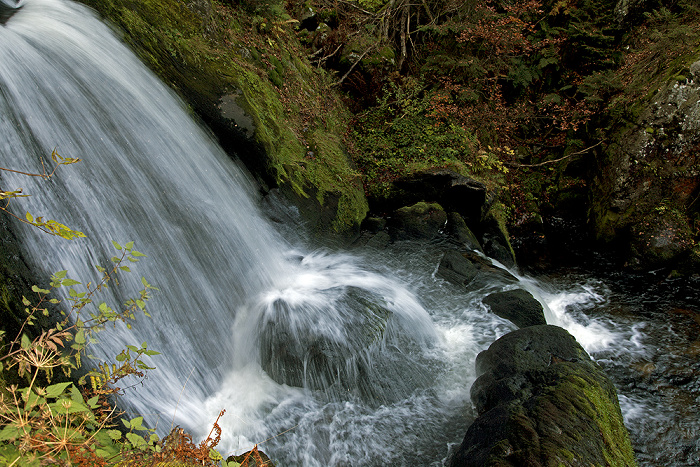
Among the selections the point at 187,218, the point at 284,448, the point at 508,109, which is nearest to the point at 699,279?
the point at 508,109

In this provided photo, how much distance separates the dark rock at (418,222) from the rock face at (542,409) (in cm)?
300

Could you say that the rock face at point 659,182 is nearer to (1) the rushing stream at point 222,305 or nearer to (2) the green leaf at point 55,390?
(1) the rushing stream at point 222,305

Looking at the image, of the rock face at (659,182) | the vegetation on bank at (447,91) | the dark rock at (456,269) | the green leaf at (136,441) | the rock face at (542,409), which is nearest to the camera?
the green leaf at (136,441)

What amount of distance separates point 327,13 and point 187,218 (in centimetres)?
770

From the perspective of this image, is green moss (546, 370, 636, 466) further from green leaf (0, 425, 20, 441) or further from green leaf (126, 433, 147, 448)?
green leaf (0, 425, 20, 441)

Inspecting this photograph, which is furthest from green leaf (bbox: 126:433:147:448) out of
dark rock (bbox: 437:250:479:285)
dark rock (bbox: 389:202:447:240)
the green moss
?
dark rock (bbox: 389:202:447:240)

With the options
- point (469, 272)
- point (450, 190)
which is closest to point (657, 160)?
point (450, 190)

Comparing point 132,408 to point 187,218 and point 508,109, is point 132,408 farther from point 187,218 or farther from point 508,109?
point 508,109

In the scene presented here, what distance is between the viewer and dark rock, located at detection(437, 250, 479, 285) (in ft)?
21.9

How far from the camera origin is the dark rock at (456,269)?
262 inches

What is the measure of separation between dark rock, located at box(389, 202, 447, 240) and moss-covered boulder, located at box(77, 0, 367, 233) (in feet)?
2.39

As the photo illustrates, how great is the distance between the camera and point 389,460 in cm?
396

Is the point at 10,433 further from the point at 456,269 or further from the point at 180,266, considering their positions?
the point at 456,269

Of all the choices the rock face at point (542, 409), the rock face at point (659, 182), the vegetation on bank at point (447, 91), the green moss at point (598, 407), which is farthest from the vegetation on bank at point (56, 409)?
the rock face at point (659, 182)
